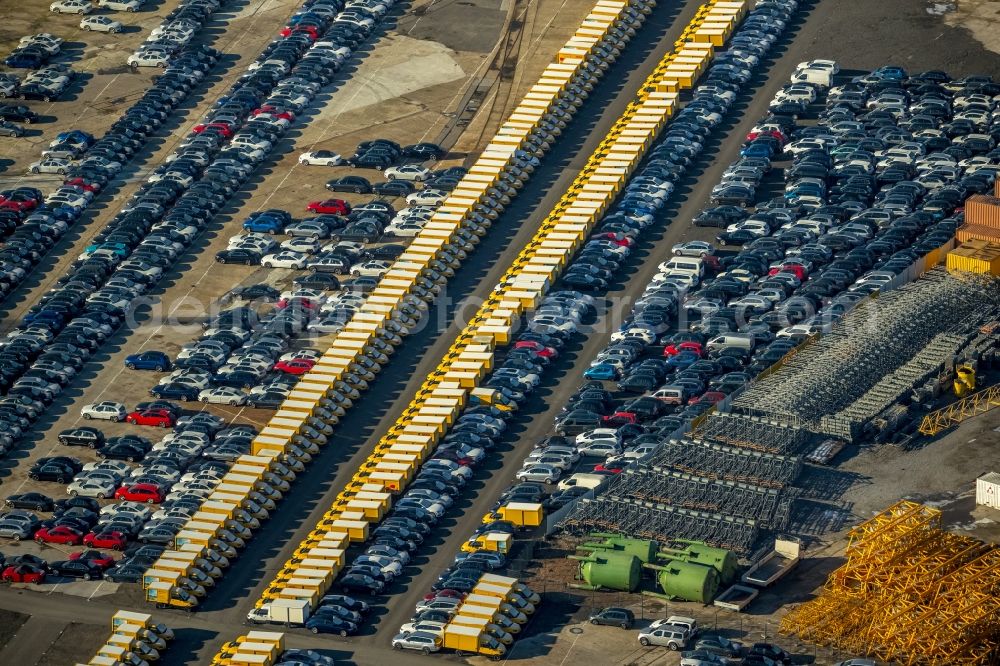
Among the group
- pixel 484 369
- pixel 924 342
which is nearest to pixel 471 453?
pixel 484 369

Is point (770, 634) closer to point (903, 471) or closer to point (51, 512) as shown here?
point (903, 471)

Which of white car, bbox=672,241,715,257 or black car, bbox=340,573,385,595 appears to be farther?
white car, bbox=672,241,715,257

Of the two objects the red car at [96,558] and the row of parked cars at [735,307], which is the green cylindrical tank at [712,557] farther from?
the red car at [96,558]

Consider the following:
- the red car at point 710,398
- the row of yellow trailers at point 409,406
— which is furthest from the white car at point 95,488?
the red car at point 710,398

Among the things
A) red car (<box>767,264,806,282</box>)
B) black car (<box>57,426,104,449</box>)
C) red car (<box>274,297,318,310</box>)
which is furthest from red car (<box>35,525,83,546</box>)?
red car (<box>767,264,806,282</box>)

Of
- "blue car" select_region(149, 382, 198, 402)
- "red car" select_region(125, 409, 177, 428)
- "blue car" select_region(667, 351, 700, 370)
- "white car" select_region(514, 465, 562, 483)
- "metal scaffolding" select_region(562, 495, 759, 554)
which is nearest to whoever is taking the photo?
"metal scaffolding" select_region(562, 495, 759, 554)

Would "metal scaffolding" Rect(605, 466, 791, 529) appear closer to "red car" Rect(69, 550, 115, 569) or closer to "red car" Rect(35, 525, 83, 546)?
"red car" Rect(69, 550, 115, 569)
